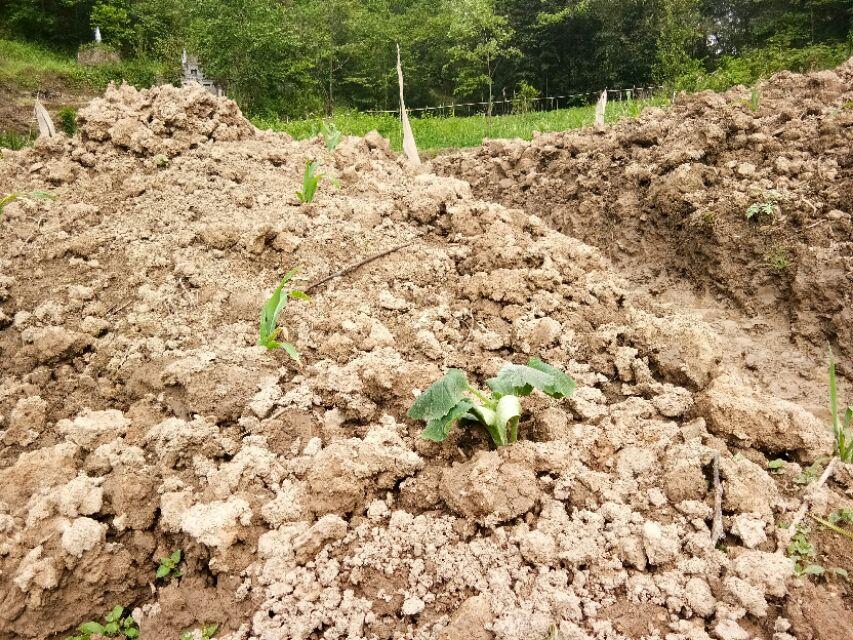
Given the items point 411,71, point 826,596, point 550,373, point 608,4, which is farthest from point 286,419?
point 608,4

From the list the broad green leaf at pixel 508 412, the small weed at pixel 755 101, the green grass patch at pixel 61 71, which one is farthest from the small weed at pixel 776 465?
the green grass patch at pixel 61 71

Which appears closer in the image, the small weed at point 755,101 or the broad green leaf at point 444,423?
the broad green leaf at point 444,423

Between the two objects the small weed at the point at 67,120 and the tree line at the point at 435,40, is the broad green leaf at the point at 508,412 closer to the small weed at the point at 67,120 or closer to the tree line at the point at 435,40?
the tree line at the point at 435,40

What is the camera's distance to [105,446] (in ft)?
6.14

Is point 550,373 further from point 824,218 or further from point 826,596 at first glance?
point 824,218

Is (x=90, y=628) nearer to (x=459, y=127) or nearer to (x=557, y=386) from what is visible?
(x=557, y=386)

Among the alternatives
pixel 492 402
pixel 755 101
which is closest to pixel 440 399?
pixel 492 402

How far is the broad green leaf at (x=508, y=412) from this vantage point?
65.7 inches

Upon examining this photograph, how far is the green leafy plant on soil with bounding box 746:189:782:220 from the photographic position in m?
3.82

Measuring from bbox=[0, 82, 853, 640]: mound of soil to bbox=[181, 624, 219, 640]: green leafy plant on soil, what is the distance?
0.02 meters

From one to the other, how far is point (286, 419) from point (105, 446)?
66cm

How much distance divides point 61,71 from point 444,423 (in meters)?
27.8

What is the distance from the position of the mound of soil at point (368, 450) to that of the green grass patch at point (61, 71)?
23.7 meters

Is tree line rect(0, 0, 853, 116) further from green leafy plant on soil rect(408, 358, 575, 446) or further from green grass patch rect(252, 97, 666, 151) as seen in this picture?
green leafy plant on soil rect(408, 358, 575, 446)
